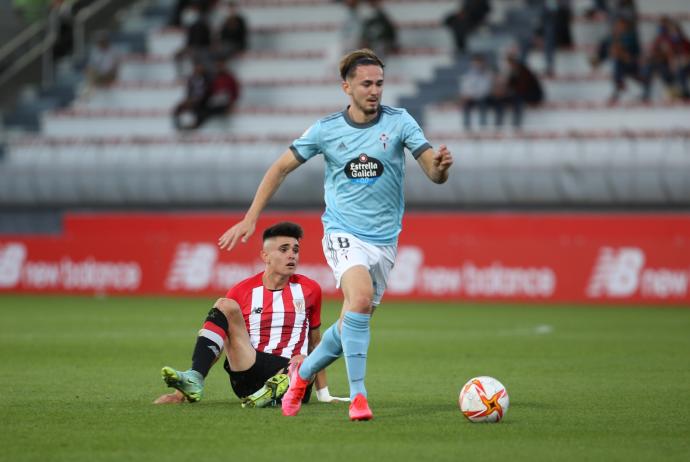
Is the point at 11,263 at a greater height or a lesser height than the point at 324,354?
lesser

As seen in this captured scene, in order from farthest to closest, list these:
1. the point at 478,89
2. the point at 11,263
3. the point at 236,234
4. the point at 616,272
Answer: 1. the point at 478,89
2. the point at 11,263
3. the point at 616,272
4. the point at 236,234

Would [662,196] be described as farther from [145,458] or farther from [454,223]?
[145,458]

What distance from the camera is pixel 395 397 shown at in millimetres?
9500

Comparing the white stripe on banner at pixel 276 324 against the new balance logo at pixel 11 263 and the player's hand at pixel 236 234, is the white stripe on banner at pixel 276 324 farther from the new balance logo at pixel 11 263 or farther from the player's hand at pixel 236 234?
the new balance logo at pixel 11 263

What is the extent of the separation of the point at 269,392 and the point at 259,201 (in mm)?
1351

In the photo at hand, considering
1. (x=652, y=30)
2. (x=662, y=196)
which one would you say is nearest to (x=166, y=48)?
(x=652, y=30)

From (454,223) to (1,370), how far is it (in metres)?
11.7

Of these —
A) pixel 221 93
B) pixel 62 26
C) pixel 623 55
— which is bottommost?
pixel 221 93

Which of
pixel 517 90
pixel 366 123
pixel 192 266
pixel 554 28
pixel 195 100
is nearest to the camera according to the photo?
pixel 366 123

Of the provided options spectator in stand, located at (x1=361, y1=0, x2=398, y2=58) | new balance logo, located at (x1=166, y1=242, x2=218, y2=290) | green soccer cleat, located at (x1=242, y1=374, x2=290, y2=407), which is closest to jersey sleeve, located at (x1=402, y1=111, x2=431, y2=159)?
green soccer cleat, located at (x1=242, y1=374, x2=290, y2=407)

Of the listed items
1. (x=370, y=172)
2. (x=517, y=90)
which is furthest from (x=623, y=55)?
(x=370, y=172)

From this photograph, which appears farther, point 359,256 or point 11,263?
point 11,263

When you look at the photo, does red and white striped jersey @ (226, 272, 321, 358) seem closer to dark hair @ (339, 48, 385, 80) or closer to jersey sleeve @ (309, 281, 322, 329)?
jersey sleeve @ (309, 281, 322, 329)

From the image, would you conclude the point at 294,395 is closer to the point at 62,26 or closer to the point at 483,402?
the point at 483,402
